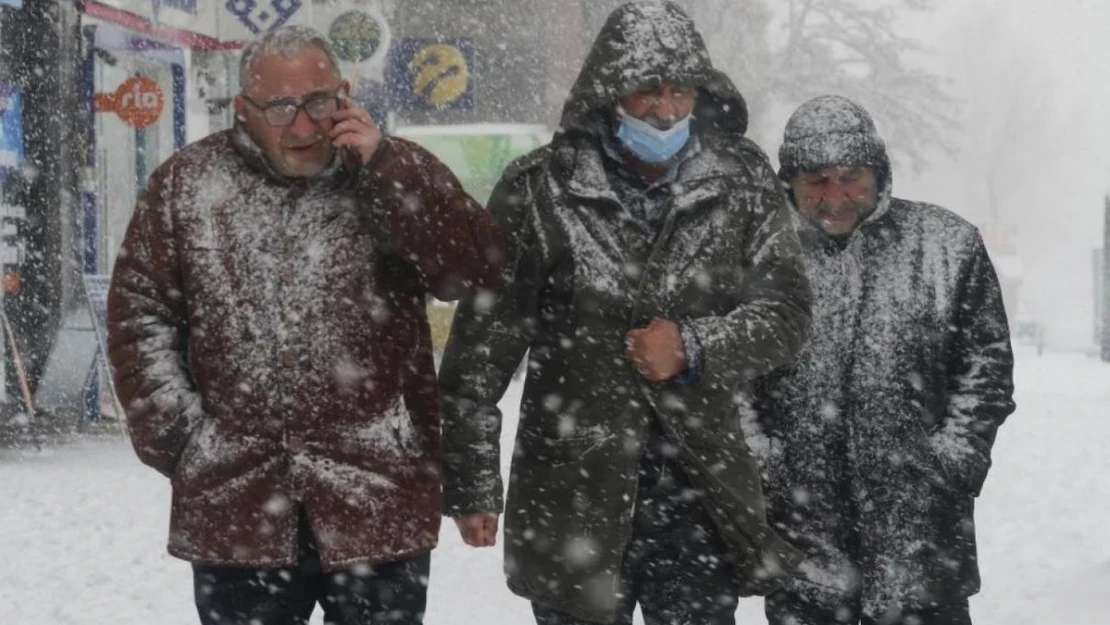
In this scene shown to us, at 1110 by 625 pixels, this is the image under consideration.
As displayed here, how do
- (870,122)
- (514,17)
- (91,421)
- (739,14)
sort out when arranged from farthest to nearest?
(739,14) < (514,17) < (91,421) < (870,122)

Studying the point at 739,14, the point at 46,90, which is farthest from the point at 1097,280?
the point at 46,90

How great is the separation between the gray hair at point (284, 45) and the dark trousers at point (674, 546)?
3.71ft

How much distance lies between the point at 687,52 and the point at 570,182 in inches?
15.1

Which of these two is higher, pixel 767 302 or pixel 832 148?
pixel 832 148

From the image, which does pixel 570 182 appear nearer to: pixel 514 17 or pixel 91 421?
pixel 91 421

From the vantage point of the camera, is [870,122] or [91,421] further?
[91,421]

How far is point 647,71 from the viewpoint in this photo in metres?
3.92

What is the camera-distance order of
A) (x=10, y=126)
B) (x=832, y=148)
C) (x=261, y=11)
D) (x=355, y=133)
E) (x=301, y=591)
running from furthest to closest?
(x=261, y=11)
(x=10, y=126)
(x=832, y=148)
(x=301, y=591)
(x=355, y=133)

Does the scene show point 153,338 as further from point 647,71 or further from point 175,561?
point 175,561

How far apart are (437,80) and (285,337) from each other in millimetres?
20426

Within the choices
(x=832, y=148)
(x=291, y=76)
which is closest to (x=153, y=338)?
(x=291, y=76)

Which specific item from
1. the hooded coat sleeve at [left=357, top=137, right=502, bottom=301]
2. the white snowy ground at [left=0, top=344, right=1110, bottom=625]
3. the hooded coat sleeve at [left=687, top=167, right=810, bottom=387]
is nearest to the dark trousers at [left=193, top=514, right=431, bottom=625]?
the hooded coat sleeve at [left=357, top=137, right=502, bottom=301]

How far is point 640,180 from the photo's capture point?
408cm

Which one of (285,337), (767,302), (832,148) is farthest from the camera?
(832,148)
